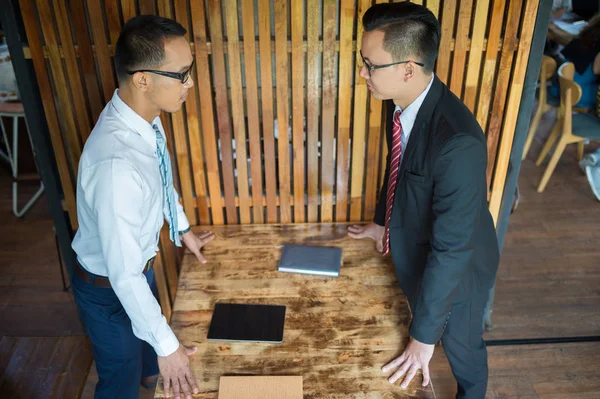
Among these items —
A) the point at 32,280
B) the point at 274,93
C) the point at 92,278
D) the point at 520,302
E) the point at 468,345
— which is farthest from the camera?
the point at 32,280

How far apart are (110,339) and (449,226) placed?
164 cm

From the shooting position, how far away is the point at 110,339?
2.59 m

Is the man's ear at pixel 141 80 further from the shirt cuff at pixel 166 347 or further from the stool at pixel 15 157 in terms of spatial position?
the stool at pixel 15 157

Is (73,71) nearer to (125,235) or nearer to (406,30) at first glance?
(125,235)

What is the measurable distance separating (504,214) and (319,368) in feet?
5.31

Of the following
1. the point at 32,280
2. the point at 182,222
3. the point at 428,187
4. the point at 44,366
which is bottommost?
the point at 32,280

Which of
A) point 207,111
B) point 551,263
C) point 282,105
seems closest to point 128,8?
point 207,111

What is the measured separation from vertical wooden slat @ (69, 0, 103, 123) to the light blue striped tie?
53cm

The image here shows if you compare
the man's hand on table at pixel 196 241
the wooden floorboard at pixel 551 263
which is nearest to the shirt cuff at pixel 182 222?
the man's hand on table at pixel 196 241

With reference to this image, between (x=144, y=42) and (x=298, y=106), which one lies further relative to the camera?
(x=298, y=106)

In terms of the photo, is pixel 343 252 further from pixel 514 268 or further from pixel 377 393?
pixel 514 268

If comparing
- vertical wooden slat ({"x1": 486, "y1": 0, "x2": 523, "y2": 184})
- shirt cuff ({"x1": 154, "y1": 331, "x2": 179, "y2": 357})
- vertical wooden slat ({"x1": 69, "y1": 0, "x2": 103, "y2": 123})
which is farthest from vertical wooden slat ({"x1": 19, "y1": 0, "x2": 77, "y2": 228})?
vertical wooden slat ({"x1": 486, "y1": 0, "x2": 523, "y2": 184})

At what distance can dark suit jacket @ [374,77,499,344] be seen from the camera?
206 cm

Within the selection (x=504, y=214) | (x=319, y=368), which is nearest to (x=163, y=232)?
(x=319, y=368)
